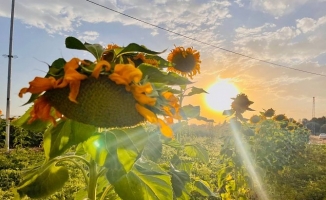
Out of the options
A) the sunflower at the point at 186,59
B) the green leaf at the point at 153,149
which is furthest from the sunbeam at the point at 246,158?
the green leaf at the point at 153,149

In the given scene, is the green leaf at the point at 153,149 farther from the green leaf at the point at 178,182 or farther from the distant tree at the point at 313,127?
the distant tree at the point at 313,127

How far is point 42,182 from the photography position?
0.79 metres

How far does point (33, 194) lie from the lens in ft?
2.54

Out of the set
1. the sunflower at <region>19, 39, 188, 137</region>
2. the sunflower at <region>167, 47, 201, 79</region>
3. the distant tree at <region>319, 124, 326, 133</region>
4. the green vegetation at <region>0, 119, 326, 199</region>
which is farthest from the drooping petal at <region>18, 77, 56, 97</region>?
the distant tree at <region>319, 124, 326, 133</region>

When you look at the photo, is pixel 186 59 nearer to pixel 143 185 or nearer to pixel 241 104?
pixel 241 104

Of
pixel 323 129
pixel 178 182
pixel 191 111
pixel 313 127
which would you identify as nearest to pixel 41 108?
pixel 178 182

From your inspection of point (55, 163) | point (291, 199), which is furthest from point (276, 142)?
point (55, 163)

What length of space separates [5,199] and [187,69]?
2.39 meters

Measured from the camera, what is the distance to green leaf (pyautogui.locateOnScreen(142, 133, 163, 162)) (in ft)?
3.38

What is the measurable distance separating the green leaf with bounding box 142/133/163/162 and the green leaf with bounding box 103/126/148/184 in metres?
0.38

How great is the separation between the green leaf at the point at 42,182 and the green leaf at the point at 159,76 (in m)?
0.31

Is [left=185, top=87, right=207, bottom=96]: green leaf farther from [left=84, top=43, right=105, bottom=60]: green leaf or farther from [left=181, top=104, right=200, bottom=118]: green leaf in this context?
[left=84, top=43, right=105, bottom=60]: green leaf

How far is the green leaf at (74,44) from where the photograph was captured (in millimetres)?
610

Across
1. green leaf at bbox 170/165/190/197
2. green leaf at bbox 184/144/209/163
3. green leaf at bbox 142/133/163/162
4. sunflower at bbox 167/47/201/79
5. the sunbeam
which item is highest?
sunflower at bbox 167/47/201/79
